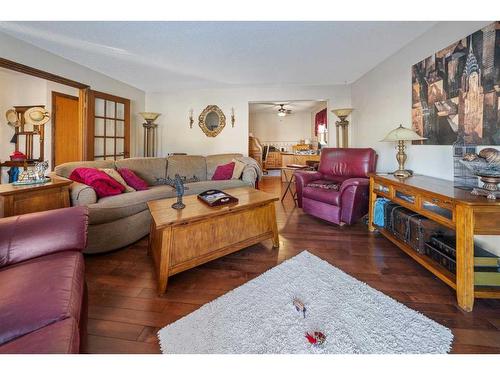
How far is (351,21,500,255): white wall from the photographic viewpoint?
2.24m

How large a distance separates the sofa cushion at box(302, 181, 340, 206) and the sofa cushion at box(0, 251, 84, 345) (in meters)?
2.52

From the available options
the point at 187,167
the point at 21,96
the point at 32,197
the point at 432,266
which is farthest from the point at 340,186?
the point at 21,96

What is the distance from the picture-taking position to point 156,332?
4.18 feet

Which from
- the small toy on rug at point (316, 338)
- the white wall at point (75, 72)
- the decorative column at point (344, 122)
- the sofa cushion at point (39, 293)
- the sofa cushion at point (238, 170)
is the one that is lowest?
the small toy on rug at point (316, 338)

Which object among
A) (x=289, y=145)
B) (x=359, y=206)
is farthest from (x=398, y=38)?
(x=289, y=145)

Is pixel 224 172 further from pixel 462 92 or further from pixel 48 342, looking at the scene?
pixel 48 342

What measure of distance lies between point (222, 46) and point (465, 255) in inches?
118

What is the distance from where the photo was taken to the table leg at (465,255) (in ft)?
4.67

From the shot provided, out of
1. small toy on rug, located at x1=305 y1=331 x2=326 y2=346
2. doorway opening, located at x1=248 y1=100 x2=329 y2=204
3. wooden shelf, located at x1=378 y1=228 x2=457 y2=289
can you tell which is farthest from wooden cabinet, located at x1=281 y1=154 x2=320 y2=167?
small toy on rug, located at x1=305 y1=331 x2=326 y2=346

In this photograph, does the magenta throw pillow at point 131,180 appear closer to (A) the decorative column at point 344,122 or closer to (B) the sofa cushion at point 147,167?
(B) the sofa cushion at point 147,167

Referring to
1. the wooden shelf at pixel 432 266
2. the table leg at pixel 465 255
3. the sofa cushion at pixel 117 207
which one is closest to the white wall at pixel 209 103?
the sofa cushion at pixel 117 207

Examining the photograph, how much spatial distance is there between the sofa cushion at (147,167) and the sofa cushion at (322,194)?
2.17 m

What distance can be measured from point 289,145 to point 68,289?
8299 millimetres
